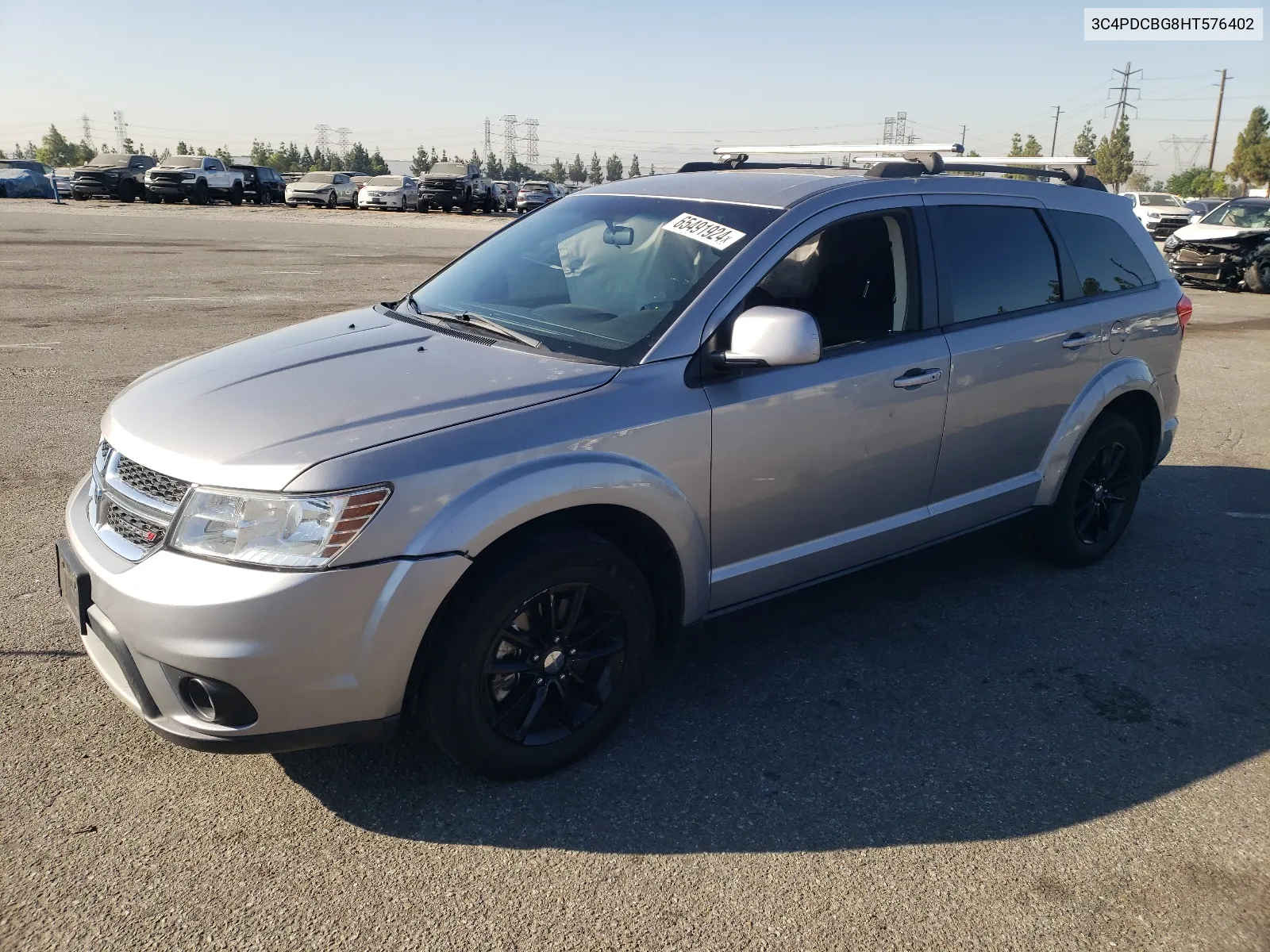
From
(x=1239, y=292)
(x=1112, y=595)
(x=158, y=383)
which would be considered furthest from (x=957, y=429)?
(x=1239, y=292)

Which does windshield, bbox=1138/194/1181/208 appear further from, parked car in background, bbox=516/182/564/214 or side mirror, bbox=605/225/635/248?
side mirror, bbox=605/225/635/248

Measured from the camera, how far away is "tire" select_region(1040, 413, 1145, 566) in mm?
4836

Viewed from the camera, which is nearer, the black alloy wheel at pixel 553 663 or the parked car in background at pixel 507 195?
the black alloy wheel at pixel 553 663

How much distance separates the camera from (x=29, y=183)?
42625mm

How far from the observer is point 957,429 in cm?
413

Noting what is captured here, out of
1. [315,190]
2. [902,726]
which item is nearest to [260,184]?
[315,190]

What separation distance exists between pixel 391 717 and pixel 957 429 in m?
2.49

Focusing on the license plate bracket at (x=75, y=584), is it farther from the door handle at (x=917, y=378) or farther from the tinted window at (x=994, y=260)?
the tinted window at (x=994, y=260)

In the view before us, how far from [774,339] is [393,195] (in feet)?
137

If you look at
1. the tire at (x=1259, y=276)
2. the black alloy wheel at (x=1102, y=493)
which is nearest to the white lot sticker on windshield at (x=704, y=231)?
the black alloy wheel at (x=1102, y=493)

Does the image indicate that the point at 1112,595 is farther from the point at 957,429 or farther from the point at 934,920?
the point at 934,920

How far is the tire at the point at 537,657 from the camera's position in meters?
2.89

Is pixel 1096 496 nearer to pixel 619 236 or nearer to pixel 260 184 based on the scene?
pixel 619 236

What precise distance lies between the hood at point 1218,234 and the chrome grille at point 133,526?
21034 millimetres
